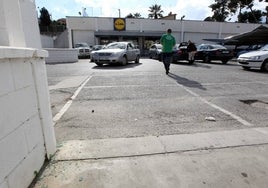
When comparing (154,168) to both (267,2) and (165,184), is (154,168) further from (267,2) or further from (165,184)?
(267,2)

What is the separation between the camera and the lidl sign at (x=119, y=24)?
33781 mm

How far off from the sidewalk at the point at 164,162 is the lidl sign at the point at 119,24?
32.2 meters

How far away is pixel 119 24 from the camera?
3394 cm

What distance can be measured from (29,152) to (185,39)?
36623mm

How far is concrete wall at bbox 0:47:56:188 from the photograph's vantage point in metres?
1.97

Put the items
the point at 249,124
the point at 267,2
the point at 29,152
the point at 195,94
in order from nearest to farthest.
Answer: the point at 29,152
the point at 249,124
the point at 195,94
the point at 267,2

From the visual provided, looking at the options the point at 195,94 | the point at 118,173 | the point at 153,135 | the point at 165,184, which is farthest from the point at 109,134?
the point at 195,94

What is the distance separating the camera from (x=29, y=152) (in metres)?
2.40

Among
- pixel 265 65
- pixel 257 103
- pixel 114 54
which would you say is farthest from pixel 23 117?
pixel 265 65

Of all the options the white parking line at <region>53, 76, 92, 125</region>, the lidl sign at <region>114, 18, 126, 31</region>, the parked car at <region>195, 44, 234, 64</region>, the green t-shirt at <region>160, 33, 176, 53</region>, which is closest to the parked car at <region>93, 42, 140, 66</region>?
the green t-shirt at <region>160, 33, 176, 53</region>

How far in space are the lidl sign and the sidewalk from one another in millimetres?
32152

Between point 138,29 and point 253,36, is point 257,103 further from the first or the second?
point 138,29

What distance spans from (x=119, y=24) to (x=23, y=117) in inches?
1316

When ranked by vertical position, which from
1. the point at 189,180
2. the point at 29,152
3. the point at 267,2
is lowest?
the point at 189,180
